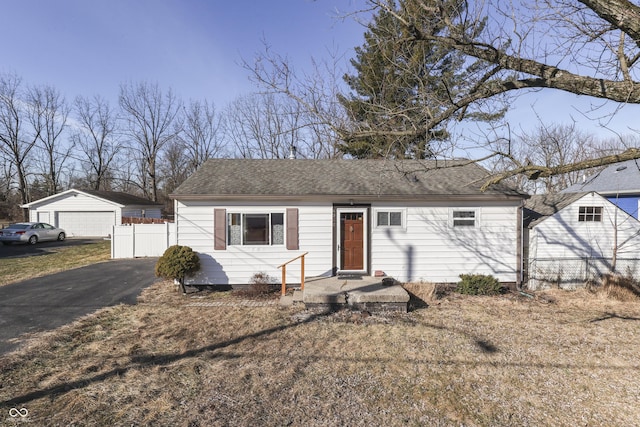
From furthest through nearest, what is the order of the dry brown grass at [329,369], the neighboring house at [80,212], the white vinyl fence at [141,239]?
1. the neighboring house at [80,212]
2. the white vinyl fence at [141,239]
3. the dry brown grass at [329,369]

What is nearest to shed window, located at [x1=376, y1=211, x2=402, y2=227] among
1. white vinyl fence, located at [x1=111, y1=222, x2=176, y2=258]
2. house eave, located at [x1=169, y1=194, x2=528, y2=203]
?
house eave, located at [x1=169, y1=194, x2=528, y2=203]

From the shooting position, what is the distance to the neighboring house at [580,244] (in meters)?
8.76

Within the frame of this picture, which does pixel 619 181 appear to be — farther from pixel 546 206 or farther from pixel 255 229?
pixel 255 229

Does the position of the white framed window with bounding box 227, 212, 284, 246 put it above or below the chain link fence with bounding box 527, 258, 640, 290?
above

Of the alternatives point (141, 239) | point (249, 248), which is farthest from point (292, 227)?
point (141, 239)

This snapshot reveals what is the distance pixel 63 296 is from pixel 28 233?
1534 centimetres

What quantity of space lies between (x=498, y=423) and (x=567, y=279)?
25.2 ft

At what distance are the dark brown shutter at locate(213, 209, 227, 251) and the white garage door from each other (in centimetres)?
1872

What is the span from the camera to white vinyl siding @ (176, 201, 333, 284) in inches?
326

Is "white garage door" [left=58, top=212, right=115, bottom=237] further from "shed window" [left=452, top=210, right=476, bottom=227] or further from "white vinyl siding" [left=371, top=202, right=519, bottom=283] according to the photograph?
"shed window" [left=452, top=210, right=476, bottom=227]

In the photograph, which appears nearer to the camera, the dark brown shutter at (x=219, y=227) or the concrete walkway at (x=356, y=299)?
the concrete walkway at (x=356, y=299)

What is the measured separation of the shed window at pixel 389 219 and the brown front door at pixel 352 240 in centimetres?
52

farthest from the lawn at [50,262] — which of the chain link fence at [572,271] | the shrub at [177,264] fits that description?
the chain link fence at [572,271]

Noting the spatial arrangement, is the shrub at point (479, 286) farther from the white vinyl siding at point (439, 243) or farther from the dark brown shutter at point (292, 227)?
the dark brown shutter at point (292, 227)
